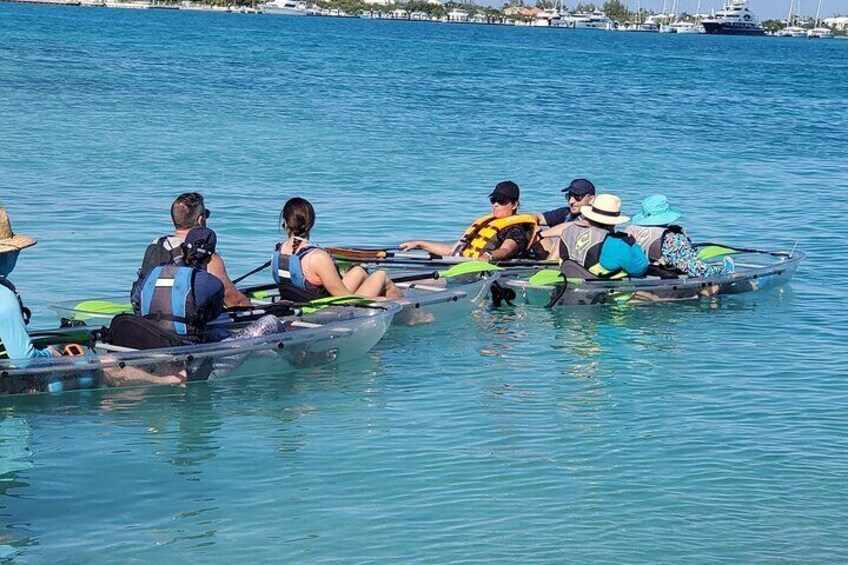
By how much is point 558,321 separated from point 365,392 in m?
3.30

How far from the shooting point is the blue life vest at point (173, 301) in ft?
32.8

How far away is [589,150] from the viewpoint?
32125 mm

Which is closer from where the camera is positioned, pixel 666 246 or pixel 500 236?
pixel 500 236

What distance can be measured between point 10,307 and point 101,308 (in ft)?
7.34

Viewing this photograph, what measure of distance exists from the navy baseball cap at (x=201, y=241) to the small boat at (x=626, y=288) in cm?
462

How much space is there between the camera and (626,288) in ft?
45.5

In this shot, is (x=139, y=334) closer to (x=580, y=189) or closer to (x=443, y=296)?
(x=443, y=296)

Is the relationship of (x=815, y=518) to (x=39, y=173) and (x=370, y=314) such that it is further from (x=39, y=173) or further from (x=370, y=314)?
(x=39, y=173)

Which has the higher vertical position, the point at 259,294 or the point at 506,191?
the point at 506,191

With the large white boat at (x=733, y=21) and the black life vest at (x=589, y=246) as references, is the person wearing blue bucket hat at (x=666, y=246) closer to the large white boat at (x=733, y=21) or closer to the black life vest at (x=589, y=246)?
the black life vest at (x=589, y=246)

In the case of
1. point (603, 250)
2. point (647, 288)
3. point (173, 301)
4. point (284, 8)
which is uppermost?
point (284, 8)

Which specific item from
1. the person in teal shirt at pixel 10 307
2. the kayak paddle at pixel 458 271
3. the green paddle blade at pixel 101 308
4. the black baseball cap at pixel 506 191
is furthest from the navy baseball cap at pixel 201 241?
the black baseball cap at pixel 506 191

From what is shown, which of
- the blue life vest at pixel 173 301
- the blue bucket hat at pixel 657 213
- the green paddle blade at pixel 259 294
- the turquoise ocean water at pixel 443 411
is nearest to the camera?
the turquoise ocean water at pixel 443 411

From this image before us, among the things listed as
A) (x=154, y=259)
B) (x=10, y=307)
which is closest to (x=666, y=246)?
(x=154, y=259)
